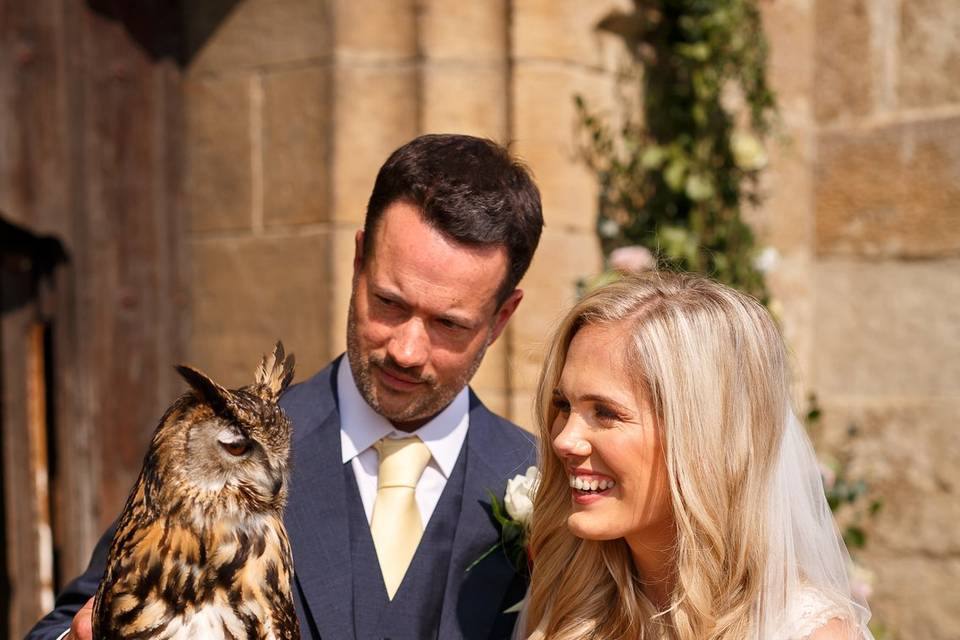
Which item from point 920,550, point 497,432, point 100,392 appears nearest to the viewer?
point 497,432

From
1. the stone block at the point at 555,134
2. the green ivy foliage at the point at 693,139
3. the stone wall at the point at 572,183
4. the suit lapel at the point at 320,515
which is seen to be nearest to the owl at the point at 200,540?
the suit lapel at the point at 320,515

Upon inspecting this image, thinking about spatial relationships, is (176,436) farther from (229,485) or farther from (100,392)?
(100,392)

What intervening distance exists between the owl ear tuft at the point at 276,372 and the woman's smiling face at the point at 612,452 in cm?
48

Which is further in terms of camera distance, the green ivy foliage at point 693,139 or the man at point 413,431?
the green ivy foliage at point 693,139

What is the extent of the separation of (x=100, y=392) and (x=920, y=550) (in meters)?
2.69

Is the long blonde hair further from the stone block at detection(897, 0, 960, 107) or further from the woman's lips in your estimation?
the stone block at detection(897, 0, 960, 107)

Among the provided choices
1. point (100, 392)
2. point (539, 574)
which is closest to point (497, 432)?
point (539, 574)

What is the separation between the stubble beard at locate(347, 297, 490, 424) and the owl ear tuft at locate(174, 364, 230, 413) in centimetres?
58

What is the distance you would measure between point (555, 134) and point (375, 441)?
1.51 m

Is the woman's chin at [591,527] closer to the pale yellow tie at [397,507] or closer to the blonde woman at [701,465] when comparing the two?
the blonde woman at [701,465]

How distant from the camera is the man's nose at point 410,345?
7.92 feet

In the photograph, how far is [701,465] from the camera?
209 cm

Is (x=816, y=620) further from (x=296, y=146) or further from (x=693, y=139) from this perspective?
(x=693, y=139)

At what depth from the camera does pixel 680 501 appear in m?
2.08
